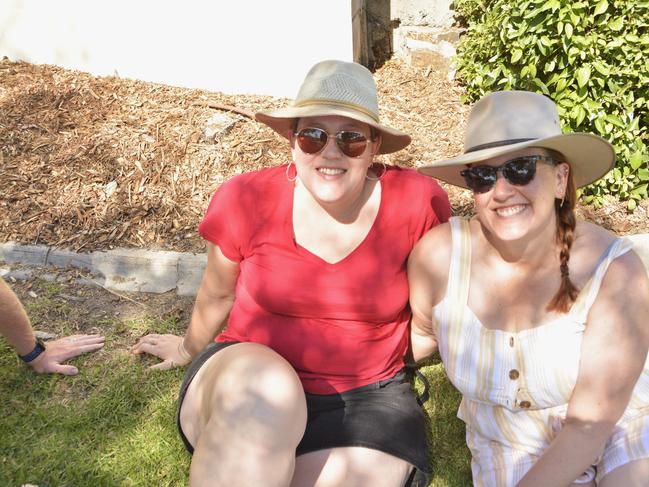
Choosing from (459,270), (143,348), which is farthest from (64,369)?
(459,270)

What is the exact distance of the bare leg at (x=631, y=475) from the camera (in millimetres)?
2271

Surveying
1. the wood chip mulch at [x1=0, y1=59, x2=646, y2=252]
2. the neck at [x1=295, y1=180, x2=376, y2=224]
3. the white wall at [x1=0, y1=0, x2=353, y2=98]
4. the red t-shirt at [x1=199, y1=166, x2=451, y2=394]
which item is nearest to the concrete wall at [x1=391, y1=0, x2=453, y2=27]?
the wood chip mulch at [x1=0, y1=59, x2=646, y2=252]

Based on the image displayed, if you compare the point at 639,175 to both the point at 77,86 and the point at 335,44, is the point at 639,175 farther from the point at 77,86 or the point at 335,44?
the point at 77,86

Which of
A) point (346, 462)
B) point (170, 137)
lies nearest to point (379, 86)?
point (170, 137)

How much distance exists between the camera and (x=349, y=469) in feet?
8.54

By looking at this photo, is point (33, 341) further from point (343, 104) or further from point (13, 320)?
point (343, 104)

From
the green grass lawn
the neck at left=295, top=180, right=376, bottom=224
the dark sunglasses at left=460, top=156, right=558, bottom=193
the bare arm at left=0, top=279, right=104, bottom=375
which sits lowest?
the green grass lawn

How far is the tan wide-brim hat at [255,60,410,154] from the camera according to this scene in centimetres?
244

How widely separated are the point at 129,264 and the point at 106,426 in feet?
4.33

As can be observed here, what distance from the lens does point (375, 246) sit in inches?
104

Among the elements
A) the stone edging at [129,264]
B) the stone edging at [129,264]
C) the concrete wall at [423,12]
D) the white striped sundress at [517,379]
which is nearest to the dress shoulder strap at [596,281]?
the white striped sundress at [517,379]

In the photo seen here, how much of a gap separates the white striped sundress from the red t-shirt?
25 centimetres

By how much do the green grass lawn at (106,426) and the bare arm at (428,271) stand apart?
0.77 metres

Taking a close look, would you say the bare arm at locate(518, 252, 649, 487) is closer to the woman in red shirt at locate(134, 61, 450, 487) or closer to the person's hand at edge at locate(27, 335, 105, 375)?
the woman in red shirt at locate(134, 61, 450, 487)
